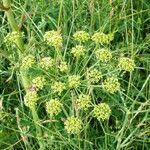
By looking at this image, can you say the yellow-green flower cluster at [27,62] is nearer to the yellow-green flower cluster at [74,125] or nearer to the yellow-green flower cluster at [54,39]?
the yellow-green flower cluster at [54,39]

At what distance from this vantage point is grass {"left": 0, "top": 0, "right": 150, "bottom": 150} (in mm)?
1436

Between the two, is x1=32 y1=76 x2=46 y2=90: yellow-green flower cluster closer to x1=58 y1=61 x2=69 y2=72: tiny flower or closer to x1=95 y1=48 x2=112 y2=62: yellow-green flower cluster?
x1=58 y1=61 x2=69 y2=72: tiny flower

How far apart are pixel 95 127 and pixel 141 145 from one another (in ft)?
0.62

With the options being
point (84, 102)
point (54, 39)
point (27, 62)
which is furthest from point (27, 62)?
point (84, 102)

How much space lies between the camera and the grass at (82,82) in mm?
1436

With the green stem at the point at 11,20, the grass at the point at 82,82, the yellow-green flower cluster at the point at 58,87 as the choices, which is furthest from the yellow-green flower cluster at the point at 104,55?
the green stem at the point at 11,20

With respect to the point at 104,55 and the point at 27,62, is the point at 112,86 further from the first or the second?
the point at 27,62

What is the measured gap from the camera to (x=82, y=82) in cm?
137

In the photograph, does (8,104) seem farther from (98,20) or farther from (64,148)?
(98,20)

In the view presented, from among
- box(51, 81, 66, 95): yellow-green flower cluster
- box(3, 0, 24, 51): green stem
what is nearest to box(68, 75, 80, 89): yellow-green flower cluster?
box(51, 81, 66, 95): yellow-green flower cluster

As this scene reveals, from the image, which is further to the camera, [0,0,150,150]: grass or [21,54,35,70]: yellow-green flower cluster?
[0,0,150,150]: grass

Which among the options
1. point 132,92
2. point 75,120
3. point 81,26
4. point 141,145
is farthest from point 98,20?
point 75,120

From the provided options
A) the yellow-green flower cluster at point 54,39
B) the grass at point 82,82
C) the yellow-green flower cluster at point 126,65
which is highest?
the yellow-green flower cluster at point 54,39

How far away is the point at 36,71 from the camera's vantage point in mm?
1544
